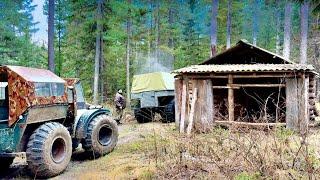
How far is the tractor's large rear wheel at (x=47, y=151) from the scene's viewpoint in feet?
26.8

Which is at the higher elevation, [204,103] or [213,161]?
[204,103]

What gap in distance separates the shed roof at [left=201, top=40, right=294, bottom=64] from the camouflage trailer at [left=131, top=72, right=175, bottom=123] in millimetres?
3633

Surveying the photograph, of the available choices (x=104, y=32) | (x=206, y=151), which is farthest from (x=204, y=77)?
(x=104, y=32)

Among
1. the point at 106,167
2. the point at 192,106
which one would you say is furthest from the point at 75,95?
the point at 192,106

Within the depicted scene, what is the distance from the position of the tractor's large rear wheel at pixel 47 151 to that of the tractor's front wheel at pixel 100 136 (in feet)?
4.47

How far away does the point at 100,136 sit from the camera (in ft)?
36.9

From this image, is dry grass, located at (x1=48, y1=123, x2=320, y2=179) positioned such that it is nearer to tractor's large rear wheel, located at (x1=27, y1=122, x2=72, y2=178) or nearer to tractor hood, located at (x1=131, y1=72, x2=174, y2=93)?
tractor's large rear wheel, located at (x1=27, y1=122, x2=72, y2=178)

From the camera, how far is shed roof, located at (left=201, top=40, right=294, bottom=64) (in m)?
16.6

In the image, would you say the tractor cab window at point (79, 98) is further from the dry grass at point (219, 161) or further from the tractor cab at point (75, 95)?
the dry grass at point (219, 161)

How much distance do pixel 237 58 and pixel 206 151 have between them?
9.64 m

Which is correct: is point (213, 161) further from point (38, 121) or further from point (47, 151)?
point (38, 121)

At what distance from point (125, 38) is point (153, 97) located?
9.58m

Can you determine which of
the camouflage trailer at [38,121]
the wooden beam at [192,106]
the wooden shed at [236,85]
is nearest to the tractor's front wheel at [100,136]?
the camouflage trailer at [38,121]

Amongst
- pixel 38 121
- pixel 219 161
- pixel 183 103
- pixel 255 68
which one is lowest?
pixel 219 161
